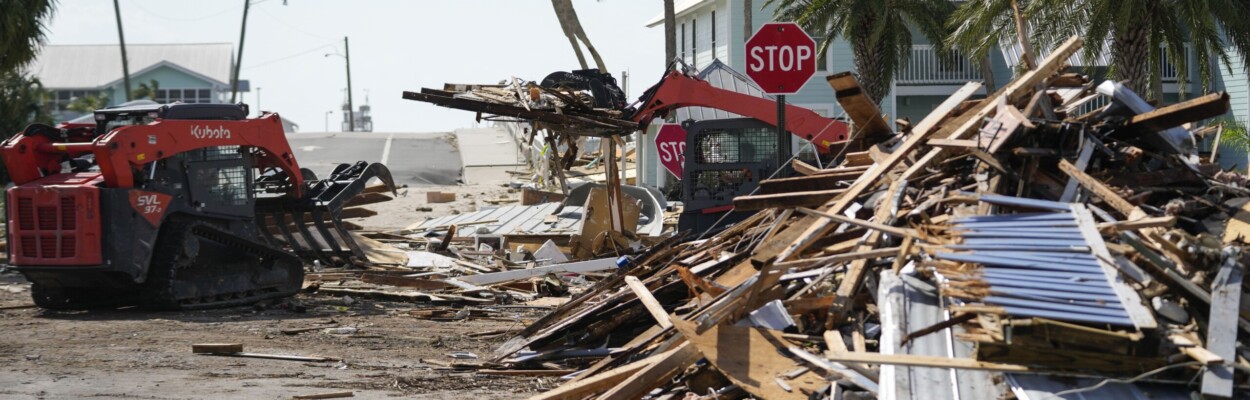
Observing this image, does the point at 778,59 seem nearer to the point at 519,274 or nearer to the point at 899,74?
the point at 519,274

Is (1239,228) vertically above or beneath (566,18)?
beneath

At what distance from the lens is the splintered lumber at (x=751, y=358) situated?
7.21 meters

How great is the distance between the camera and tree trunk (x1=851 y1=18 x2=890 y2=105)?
94.4 feet

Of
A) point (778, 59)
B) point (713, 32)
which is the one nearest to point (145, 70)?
point (713, 32)

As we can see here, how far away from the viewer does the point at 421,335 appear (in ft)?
39.4

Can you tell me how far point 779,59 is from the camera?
12.6 m

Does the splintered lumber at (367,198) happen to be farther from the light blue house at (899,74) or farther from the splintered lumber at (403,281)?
the light blue house at (899,74)

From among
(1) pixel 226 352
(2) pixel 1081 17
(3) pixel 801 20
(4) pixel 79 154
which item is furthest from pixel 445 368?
(3) pixel 801 20

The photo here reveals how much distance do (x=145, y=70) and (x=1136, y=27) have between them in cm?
7488

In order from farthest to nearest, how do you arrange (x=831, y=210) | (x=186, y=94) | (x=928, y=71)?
(x=186, y=94)
(x=928, y=71)
(x=831, y=210)

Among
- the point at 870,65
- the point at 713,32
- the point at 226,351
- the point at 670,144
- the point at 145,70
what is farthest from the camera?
the point at 145,70

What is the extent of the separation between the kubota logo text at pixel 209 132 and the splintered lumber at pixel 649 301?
6.12m

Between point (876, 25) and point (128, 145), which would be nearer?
point (128, 145)

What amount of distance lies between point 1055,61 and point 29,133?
402 inches
